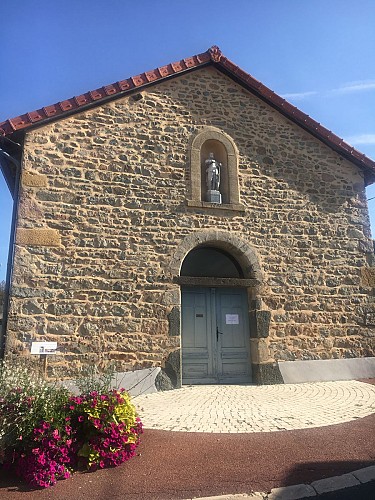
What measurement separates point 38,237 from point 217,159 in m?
4.31

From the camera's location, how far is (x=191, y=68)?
8.59m

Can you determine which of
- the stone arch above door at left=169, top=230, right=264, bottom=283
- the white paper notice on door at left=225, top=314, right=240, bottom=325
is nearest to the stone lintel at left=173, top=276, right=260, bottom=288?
the stone arch above door at left=169, top=230, right=264, bottom=283

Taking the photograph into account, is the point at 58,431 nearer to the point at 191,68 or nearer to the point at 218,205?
the point at 218,205

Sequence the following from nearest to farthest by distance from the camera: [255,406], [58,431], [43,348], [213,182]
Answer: [58,431] → [255,406] → [43,348] → [213,182]

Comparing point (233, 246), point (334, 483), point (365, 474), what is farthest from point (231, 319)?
point (334, 483)

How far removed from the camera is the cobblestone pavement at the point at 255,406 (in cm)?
489

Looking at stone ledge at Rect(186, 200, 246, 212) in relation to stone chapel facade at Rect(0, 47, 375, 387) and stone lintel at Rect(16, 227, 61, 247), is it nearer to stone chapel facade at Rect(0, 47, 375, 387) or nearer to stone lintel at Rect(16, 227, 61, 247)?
stone chapel facade at Rect(0, 47, 375, 387)

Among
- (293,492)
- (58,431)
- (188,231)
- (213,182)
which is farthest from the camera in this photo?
(213,182)

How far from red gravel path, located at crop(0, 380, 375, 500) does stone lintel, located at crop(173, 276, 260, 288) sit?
10.9ft

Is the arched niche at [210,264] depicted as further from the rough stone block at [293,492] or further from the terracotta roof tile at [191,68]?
the rough stone block at [293,492]

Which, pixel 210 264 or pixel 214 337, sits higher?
pixel 210 264

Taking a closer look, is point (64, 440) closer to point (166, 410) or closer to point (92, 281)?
point (166, 410)

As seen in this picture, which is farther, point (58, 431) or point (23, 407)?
point (23, 407)

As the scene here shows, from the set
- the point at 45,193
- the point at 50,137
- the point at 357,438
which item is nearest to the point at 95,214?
the point at 45,193
